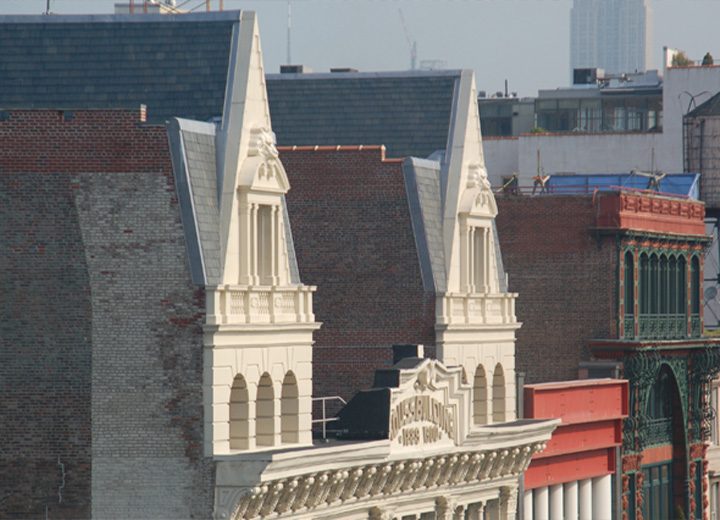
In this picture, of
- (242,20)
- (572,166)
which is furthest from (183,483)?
(572,166)

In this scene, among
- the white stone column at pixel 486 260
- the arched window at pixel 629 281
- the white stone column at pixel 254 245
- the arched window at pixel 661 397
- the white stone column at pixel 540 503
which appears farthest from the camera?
the arched window at pixel 661 397

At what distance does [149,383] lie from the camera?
50406mm

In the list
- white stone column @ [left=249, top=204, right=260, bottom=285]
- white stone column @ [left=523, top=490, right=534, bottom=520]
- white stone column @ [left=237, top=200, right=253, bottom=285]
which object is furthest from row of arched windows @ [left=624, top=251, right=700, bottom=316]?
white stone column @ [left=237, top=200, right=253, bottom=285]

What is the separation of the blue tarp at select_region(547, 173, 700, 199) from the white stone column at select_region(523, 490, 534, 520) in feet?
73.5

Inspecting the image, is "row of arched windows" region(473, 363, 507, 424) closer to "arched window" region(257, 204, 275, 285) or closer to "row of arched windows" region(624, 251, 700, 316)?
"row of arched windows" region(624, 251, 700, 316)

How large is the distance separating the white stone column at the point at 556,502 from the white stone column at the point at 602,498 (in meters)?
3.43

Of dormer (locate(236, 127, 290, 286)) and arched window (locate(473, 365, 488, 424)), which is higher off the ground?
dormer (locate(236, 127, 290, 286))

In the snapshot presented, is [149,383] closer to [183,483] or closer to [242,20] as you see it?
[183,483]

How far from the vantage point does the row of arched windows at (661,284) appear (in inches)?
3204

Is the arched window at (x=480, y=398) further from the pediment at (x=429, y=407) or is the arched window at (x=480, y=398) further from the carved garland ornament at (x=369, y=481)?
the pediment at (x=429, y=407)

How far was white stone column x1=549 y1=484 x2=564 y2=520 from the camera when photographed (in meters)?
74.6

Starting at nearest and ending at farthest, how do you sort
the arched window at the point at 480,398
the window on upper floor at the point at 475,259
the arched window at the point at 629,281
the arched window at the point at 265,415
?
1. the arched window at the point at 265,415
2. the window on upper floor at the point at 475,259
3. the arched window at the point at 480,398
4. the arched window at the point at 629,281

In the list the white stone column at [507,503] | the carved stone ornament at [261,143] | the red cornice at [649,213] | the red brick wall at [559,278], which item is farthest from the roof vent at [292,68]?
the carved stone ornament at [261,143]

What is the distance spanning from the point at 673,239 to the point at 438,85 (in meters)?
21.4
